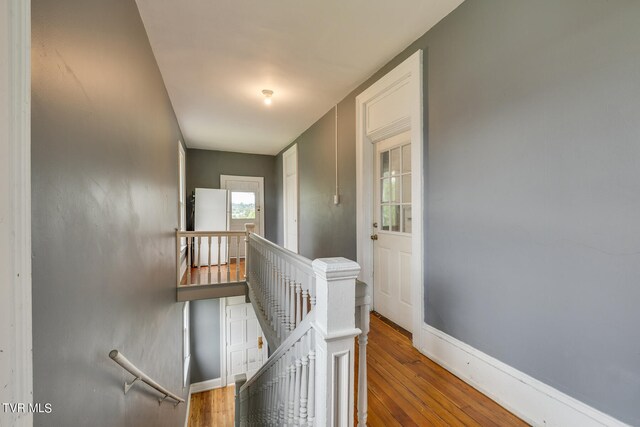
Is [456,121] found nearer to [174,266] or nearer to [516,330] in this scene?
[516,330]

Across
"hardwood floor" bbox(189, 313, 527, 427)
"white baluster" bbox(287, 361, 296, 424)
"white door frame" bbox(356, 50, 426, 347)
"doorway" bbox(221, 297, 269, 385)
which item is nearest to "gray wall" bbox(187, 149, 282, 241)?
"doorway" bbox(221, 297, 269, 385)

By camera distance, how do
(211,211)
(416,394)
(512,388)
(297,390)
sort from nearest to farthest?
(297,390)
(512,388)
(416,394)
(211,211)

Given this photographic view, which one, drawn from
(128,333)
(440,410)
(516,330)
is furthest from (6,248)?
(516,330)

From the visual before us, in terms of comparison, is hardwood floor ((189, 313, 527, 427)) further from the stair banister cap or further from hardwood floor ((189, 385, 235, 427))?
hardwood floor ((189, 385, 235, 427))

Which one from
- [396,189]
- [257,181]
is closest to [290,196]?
[257,181]

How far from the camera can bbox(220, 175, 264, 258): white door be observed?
20.3ft

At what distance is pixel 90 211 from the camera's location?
3.63ft

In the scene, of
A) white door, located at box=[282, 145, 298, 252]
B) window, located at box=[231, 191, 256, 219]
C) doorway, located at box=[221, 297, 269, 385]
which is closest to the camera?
white door, located at box=[282, 145, 298, 252]

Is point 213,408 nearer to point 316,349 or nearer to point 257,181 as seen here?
point 257,181

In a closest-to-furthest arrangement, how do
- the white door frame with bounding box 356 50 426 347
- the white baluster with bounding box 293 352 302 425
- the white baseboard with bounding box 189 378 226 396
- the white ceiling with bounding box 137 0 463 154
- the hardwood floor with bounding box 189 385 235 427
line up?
the white baluster with bounding box 293 352 302 425
the white ceiling with bounding box 137 0 463 154
the white door frame with bounding box 356 50 426 347
the hardwood floor with bounding box 189 385 235 427
the white baseboard with bounding box 189 378 226 396

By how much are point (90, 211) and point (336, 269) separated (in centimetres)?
103

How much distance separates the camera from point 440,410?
153cm

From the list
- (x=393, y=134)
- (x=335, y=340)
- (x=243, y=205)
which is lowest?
(x=335, y=340)

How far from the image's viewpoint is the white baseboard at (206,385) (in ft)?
18.0
